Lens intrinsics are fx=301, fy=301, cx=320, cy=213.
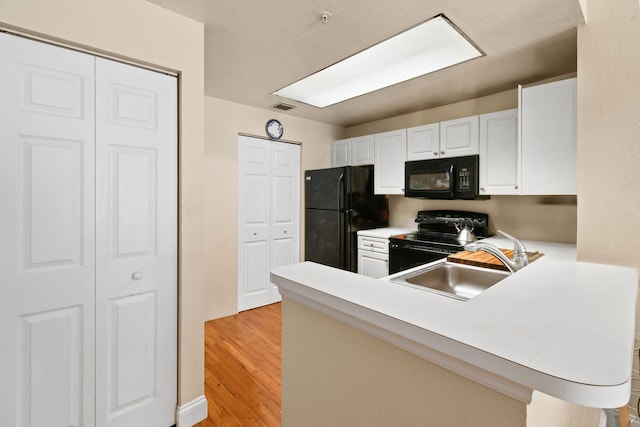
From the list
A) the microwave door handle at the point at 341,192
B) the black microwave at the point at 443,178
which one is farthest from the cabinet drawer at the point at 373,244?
the black microwave at the point at 443,178

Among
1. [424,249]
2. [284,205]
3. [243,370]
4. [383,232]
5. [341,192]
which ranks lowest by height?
[243,370]

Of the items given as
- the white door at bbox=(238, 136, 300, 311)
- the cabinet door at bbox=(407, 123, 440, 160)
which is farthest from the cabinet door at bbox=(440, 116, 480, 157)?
the white door at bbox=(238, 136, 300, 311)

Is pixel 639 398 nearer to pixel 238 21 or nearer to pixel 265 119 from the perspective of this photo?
pixel 238 21

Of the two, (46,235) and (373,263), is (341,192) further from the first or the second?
(46,235)

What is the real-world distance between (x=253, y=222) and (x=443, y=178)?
2159 mm

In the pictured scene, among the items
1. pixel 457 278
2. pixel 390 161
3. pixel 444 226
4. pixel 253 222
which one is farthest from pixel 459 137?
pixel 253 222

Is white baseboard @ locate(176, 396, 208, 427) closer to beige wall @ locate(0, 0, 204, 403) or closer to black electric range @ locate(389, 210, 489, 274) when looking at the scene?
beige wall @ locate(0, 0, 204, 403)

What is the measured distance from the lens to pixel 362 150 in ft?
12.6

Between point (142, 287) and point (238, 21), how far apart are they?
64.0 inches

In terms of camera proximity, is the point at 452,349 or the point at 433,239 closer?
the point at 452,349

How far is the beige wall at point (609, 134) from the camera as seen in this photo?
1494 millimetres

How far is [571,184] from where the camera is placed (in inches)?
83.8

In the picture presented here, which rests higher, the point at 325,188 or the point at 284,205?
the point at 325,188

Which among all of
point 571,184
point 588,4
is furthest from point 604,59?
point 571,184
